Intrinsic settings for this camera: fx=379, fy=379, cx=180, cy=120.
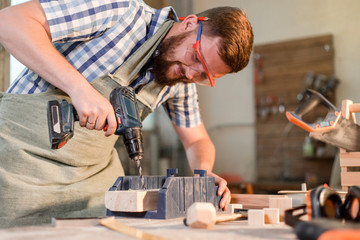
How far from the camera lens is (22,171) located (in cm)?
120

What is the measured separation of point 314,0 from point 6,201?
4872 mm

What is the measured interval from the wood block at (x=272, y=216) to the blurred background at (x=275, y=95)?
11.6 feet

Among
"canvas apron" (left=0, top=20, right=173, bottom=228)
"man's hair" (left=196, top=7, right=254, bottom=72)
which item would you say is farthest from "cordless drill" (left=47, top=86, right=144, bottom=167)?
"man's hair" (left=196, top=7, right=254, bottom=72)

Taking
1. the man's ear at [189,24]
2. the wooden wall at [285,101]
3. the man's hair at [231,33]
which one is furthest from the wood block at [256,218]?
the wooden wall at [285,101]

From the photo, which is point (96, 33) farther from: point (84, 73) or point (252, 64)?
point (252, 64)

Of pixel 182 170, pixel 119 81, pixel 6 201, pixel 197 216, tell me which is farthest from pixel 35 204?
pixel 182 170

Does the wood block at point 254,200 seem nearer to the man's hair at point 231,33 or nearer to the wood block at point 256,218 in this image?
the wood block at point 256,218

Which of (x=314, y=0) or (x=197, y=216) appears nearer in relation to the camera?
(x=197, y=216)

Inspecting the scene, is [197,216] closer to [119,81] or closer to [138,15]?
[119,81]

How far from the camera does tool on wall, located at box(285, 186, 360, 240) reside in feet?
1.68

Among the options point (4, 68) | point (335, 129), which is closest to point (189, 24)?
point (335, 129)

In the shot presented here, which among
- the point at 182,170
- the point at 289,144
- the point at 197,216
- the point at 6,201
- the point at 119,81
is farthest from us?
the point at 182,170

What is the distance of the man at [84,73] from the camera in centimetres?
117

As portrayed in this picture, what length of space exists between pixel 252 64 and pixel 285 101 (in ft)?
2.36
